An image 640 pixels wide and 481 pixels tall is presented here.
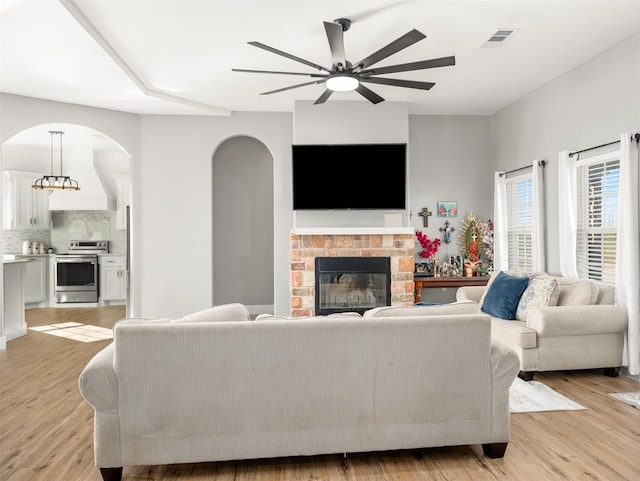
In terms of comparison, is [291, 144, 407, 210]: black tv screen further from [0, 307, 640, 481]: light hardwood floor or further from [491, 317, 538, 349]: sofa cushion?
[0, 307, 640, 481]: light hardwood floor

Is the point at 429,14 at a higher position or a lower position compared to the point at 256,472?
higher

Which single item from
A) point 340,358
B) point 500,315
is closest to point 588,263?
point 500,315

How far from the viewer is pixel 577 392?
3.68m

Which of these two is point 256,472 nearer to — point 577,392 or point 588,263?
point 577,392

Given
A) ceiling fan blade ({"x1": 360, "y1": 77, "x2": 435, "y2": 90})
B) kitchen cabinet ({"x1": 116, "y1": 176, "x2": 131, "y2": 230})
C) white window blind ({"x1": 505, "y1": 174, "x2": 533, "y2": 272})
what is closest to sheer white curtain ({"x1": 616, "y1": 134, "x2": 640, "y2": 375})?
white window blind ({"x1": 505, "y1": 174, "x2": 533, "y2": 272})

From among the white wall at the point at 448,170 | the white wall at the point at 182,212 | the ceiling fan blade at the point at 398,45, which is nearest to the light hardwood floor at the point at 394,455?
the ceiling fan blade at the point at 398,45

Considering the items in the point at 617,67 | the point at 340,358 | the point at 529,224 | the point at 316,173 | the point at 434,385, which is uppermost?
the point at 617,67

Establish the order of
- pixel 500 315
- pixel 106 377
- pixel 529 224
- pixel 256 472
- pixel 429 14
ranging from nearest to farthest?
1. pixel 106 377
2. pixel 256 472
3. pixel 429 14
4. pixel 500 315
5. pixel 529 224

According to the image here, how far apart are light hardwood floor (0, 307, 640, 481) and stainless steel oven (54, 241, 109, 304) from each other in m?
4.97

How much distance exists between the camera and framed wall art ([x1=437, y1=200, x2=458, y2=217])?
21.9 feet

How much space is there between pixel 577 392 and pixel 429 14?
10.4 ft

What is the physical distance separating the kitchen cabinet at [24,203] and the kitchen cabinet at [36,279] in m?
0.62

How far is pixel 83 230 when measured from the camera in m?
8.94

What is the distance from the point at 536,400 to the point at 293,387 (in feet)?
6.84
